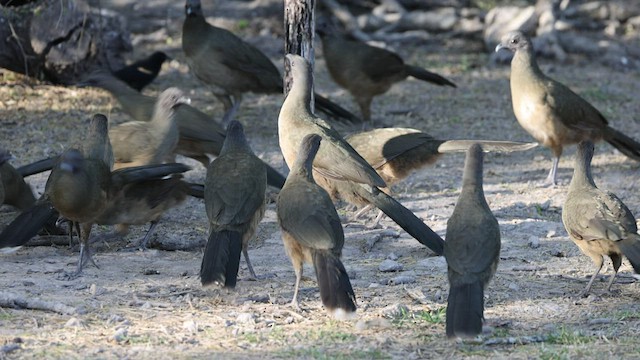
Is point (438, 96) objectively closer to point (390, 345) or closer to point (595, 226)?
point (595, 226)

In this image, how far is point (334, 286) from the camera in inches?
215

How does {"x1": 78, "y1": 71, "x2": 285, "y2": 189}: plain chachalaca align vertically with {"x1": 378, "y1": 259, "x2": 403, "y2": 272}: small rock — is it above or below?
above

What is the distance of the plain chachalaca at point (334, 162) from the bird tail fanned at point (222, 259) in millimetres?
1387

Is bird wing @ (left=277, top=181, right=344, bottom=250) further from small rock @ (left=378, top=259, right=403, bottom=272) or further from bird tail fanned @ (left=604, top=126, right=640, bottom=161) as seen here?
bird tail fanned @ (left=604, top=126, right=640, bottom=161)

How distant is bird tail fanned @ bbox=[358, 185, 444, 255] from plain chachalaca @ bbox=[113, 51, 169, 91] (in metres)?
5.31

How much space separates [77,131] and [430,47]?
6272mm

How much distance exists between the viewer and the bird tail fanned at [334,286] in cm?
533


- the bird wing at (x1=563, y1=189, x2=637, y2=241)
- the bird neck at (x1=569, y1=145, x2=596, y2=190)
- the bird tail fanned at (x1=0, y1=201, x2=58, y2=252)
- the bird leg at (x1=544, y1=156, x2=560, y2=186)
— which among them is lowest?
the bird leg at (x1=544, y1=156, x2=560, y2=186)

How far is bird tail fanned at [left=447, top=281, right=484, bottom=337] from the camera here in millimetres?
5109

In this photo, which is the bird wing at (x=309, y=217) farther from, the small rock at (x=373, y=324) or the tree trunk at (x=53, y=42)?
the tree trunk at (x=53, y=42)

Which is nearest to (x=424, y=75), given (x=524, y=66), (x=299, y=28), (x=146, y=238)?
(x=524, y=66)

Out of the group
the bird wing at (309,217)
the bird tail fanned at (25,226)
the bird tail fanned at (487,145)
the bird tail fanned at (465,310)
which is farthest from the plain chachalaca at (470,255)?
the bird tail fanned at (25,226)

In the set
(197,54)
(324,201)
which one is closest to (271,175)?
(324,201)

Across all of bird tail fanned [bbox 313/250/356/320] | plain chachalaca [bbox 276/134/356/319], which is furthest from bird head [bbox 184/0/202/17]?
bird tail fanned [bbox 313/250/356/320]
